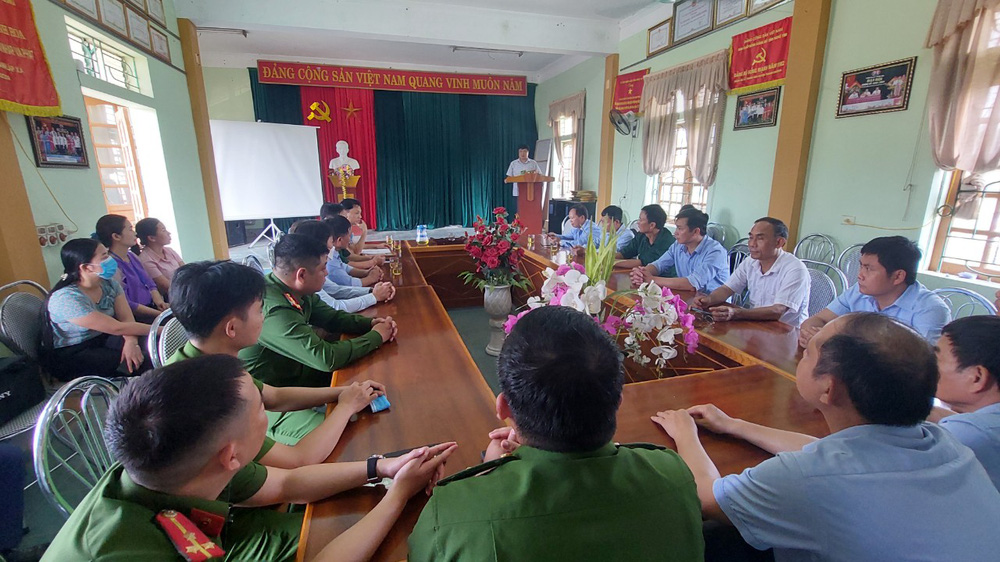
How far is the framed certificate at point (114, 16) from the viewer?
307 centimetres

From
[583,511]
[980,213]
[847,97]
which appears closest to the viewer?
[583,511]

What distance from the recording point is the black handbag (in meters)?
1.66

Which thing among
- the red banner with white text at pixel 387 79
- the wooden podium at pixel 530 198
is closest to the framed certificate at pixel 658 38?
the wooden podium at pixel 530 198

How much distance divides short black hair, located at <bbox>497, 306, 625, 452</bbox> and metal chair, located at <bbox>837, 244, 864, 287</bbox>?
368 cm

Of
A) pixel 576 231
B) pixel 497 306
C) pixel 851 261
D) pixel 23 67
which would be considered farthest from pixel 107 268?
pixel 851 261

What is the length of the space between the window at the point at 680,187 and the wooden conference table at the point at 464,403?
3.59 m

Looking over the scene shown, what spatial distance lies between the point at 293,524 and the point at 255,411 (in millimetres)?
452

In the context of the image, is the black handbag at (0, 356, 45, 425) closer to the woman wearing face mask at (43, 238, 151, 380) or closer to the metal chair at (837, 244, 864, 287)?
the woman wearing face mask at (43, 238, 151, 380)

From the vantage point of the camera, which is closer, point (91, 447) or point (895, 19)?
point (91, 447)

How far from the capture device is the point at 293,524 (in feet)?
3.43

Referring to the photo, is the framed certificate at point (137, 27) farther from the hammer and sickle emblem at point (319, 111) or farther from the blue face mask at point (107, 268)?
the hammer and sickle emblem at point (319, 111)

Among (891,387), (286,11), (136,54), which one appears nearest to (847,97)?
(891,387)

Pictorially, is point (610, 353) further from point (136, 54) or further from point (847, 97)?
point (136, 54)

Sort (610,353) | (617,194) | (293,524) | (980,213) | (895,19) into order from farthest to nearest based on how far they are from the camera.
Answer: (617,194) < (895,19) < (980,213) < (293,524) < (610,353)
